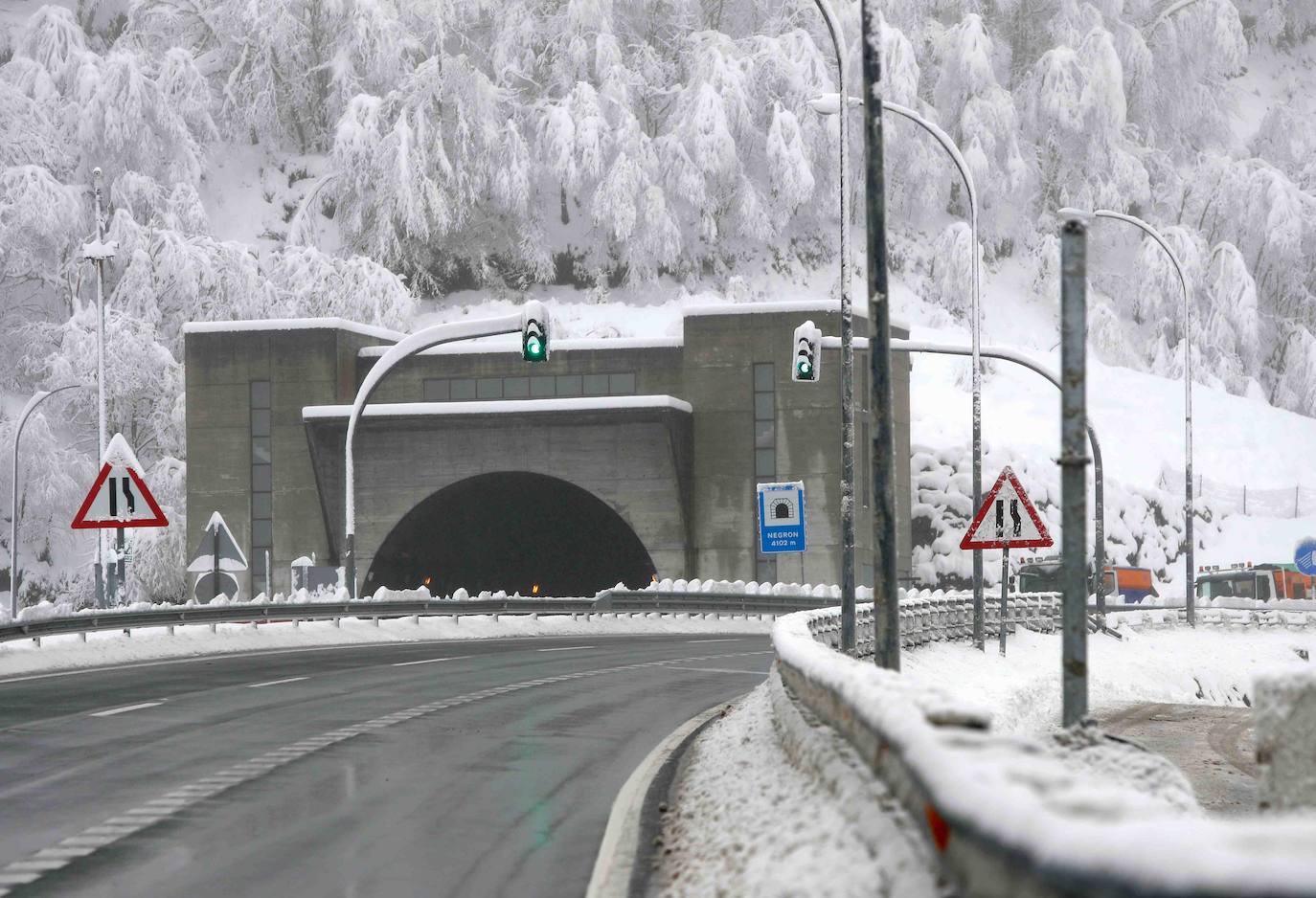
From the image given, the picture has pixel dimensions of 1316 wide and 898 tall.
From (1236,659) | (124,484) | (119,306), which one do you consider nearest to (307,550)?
(119,306)

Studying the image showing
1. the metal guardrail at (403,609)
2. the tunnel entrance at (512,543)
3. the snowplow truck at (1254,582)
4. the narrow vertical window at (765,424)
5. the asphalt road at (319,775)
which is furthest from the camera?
the snowplow truck at (1254,582)

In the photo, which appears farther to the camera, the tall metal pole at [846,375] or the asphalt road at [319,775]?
the tall metal pole at [846,375]

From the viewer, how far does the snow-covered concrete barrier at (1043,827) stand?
11.1 feet

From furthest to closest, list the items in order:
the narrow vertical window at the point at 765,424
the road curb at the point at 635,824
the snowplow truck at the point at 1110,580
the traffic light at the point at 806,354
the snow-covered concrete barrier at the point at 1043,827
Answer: the snowplow truck at the point at 1110,580 → the narrow vertical window at the point at 765,424 → the traffic light at the point at 806,354 → the road curb at the point at 635,824 → the snow-covered concrete barrier at the point at 1043,827

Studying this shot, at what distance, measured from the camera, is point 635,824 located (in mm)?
11820

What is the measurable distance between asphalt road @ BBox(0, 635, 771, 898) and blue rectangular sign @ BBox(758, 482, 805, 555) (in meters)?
15.5

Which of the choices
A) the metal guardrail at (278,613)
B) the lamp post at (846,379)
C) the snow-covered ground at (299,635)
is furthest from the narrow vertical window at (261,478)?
the lamp post at (846,379)

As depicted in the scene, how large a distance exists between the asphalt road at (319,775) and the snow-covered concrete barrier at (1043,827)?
3425 millimetres

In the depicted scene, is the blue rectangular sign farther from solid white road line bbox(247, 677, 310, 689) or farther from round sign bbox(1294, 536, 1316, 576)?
solid white road line bbox(247, 677, 310, 689)

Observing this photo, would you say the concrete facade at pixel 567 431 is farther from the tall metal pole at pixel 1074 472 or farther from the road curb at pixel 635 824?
the tall metal pole at pixel 1074 472

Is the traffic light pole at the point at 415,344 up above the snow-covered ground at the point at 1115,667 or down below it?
above

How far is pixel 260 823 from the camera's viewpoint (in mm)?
11516

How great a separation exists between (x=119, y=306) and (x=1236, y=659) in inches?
1623

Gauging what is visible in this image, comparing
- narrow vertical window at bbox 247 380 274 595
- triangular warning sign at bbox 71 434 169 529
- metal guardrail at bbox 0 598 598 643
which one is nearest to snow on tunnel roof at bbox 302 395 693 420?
narrow vertical window at bbox 247 380 274 595
